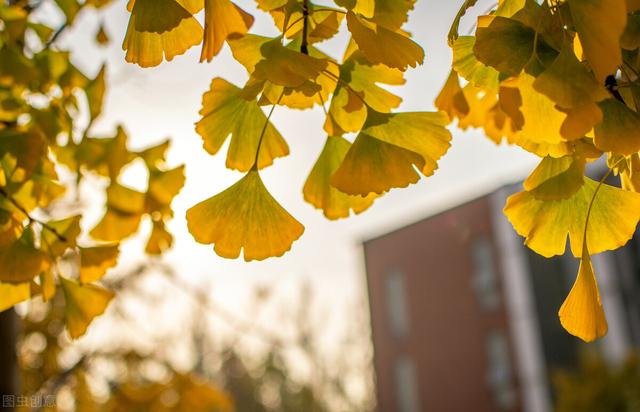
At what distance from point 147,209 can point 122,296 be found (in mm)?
2291

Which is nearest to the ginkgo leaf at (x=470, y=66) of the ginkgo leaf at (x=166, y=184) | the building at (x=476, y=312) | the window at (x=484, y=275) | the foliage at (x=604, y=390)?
the ginkgo leaf at (x=166, y=184)

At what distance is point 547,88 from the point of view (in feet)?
1.30

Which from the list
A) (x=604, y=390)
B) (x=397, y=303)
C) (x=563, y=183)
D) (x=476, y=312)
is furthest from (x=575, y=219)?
(x=397, y=303)

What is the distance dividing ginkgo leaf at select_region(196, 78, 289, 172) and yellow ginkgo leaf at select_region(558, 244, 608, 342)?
0.90 feet

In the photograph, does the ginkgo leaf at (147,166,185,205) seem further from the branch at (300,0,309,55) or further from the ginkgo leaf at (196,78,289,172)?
the branch at (300,0,309,55)

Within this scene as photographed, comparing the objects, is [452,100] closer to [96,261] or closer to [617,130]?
[617,130]

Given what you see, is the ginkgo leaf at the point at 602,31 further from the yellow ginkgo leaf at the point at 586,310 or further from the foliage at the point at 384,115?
the yellow ginkgo leaf at the point at 586,310

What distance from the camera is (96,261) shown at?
2.39 feet

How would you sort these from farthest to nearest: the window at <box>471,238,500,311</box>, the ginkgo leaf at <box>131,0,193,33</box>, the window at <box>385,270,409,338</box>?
the window at <box>385,270,409,338</box> → the window at <box>471,238,500,311</box> → the ginkgo leaf at <box>131,0,193,33</box>

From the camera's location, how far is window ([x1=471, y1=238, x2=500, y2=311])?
13820 millimetres

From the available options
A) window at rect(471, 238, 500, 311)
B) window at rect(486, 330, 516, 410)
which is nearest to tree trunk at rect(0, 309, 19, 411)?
window at rect(486, 330, 516, 410)

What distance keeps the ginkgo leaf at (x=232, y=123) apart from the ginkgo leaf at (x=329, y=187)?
6 cm

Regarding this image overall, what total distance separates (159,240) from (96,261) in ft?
0.35

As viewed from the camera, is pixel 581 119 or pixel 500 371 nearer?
pixel 581 119
